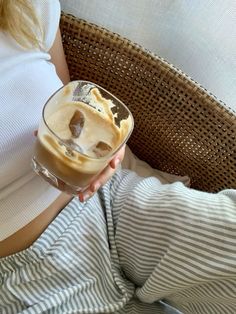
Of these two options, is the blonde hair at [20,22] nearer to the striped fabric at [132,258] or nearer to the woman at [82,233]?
the woman at [82,233]

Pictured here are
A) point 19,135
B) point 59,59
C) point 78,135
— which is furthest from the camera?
point 59,59

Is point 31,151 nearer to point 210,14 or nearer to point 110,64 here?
point 110,64

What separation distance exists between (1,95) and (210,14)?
409 mm

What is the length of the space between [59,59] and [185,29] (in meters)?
0.24

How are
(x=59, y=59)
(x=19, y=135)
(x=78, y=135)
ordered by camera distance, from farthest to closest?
(x=59, y=59) → (x=19, y=135) → (x=78, y=135)

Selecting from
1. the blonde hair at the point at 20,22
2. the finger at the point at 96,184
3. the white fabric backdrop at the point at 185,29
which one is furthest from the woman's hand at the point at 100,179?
the white fabric backdrop at the point at 185,29

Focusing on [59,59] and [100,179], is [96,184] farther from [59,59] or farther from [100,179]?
[59,59]

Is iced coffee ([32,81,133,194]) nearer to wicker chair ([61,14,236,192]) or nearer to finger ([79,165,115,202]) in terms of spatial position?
finger ([79,165,115,202])

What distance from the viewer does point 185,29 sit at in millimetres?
911

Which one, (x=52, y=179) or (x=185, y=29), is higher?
(x=185, y=29)

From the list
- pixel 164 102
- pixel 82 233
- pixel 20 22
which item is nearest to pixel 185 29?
pixel 164 102

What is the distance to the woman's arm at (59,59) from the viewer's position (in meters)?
0.84

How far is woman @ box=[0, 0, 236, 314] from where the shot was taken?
2.27 feet

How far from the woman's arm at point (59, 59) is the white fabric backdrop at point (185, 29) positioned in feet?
0.42
